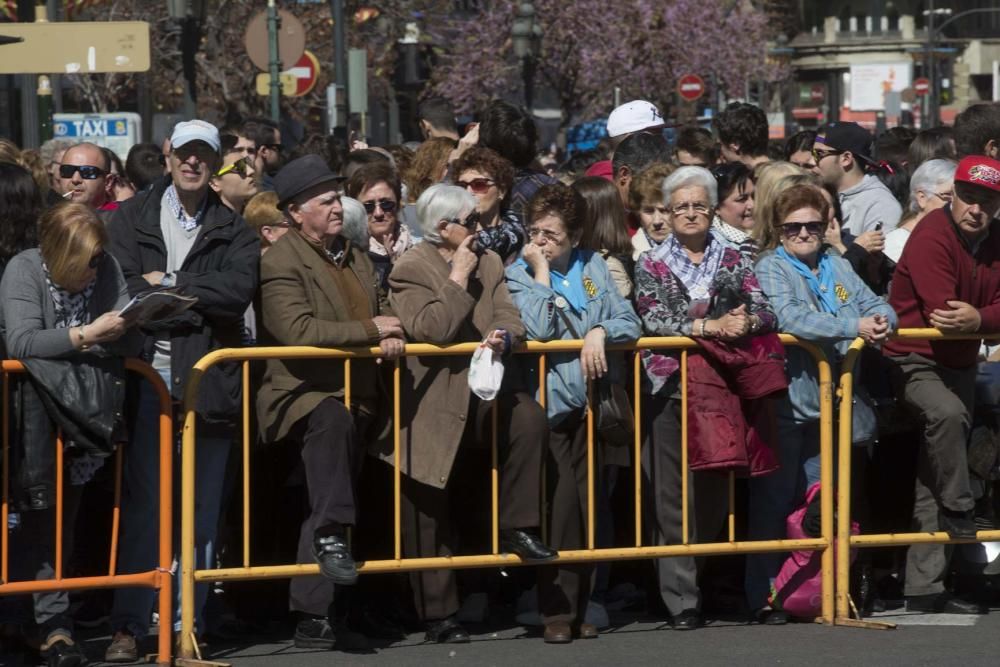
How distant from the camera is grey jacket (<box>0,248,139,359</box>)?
659 centimetres

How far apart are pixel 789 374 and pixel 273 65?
12.8 m

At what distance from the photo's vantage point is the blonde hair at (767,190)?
Result: 26.2 feet

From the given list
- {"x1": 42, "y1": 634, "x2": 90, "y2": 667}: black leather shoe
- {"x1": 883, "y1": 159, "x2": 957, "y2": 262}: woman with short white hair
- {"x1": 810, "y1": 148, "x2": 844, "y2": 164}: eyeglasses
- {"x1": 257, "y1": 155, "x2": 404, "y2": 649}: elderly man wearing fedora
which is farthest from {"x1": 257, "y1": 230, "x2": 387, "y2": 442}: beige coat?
{"x1": 810, "y1": 148, "x2": 844, "y2": 164}: eyeglasses

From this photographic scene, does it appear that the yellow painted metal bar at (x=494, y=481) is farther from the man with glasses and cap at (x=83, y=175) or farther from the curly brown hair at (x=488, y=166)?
the man with glasses and cap at (x=83, y=175)

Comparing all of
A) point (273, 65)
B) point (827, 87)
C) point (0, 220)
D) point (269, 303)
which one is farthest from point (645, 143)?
point (827, 87)

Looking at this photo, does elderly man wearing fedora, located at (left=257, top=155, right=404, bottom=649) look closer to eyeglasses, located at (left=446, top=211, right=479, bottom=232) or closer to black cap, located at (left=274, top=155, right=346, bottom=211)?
black cap, located at (left=274, top=155, right=346, bottom=211)

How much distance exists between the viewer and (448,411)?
7.20 meters

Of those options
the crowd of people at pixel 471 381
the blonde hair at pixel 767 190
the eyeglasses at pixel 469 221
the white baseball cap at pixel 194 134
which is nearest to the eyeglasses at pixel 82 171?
the crowd of people at pixel 471 381

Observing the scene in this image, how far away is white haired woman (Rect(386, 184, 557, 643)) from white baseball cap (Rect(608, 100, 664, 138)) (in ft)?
10.9

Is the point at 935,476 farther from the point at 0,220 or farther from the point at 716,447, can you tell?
the point at 0,220

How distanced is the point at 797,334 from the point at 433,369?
154 cm

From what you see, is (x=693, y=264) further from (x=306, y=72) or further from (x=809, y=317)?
(x=306, y=72)

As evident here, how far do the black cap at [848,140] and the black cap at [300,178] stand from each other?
417 cm

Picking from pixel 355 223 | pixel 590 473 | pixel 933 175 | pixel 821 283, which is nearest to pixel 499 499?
pixel 590 473
